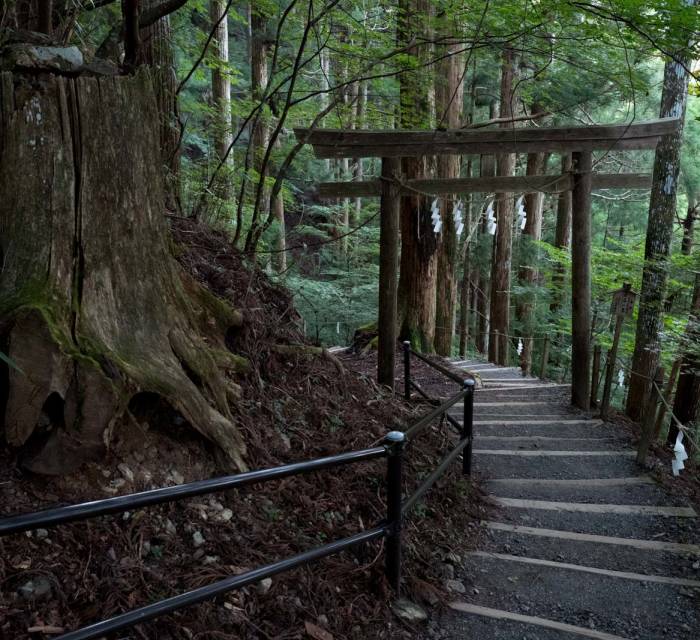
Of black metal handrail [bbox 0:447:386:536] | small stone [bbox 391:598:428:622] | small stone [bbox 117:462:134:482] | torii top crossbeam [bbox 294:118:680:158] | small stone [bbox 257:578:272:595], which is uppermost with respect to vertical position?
torii top crossbeam [bbox 294:118:680:158]

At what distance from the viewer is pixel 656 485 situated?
4875 millimetres

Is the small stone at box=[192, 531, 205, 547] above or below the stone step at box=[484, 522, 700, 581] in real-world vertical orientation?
above

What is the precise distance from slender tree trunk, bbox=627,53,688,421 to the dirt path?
2.58 m

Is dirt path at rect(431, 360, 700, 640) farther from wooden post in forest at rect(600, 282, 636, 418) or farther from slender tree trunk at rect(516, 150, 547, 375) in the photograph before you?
slender tree trunk at rect(516, 150, 547, 375)

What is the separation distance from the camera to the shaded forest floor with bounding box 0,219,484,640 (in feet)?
6.44

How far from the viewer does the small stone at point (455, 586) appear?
3122 millimetres

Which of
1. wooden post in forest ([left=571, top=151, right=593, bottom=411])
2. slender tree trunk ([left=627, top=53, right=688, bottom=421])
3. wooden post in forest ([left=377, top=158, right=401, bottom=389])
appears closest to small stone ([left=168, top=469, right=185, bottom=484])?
wooden post in forest ([left=377, top=158, right=401, bottom=389])

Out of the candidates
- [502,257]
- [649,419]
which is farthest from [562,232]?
[649,419]

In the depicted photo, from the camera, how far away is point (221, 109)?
973 cm

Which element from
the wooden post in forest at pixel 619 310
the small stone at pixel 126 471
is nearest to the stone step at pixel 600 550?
the small stone at pixel 126 471

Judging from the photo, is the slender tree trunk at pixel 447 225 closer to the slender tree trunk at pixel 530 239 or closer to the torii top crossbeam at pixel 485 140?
the slender tree trunk at pixel 530 239

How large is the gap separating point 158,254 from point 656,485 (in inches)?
183

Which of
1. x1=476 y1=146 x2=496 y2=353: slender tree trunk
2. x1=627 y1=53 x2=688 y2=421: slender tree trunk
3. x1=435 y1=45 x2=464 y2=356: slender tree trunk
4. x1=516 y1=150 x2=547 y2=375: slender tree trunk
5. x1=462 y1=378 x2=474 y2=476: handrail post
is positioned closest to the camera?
x1=462 y1=378 x2=474 y2=476: handrail post

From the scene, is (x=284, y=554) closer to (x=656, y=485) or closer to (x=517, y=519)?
(x=517, y=519)
